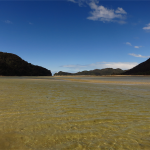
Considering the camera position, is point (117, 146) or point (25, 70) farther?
point (25, 70)

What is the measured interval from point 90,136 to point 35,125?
64.6 inches

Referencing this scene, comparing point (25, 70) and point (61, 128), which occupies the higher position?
point (25, 70)

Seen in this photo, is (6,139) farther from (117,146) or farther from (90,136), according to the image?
(117,146)

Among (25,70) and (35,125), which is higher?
(25,70)

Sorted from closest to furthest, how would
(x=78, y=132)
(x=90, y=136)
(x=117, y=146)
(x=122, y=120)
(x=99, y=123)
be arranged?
1. (x=117, y=146)
2. (x=90, y=136)
3. (x=78, y=132)
4. (x=99, y=123)
5. (x=122, y=120)

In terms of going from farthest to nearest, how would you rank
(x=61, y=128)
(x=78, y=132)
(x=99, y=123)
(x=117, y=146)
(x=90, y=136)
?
(x=99, y=123)
(x=61, y=128)
(x=78, y=132)
(x=90, y=136)
(x=117, y=146)

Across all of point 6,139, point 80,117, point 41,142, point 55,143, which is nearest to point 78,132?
point 55,143

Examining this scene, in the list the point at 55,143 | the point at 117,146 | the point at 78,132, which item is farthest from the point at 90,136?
the point at 55,143

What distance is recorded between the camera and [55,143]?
277cm

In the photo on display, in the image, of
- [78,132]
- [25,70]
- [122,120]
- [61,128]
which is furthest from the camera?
[25,70]

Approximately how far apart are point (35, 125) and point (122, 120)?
282 cm

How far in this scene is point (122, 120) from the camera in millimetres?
4312

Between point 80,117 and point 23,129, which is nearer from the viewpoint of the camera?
point 23,129

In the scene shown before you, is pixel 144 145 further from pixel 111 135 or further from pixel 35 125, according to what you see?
pixel 35 125
